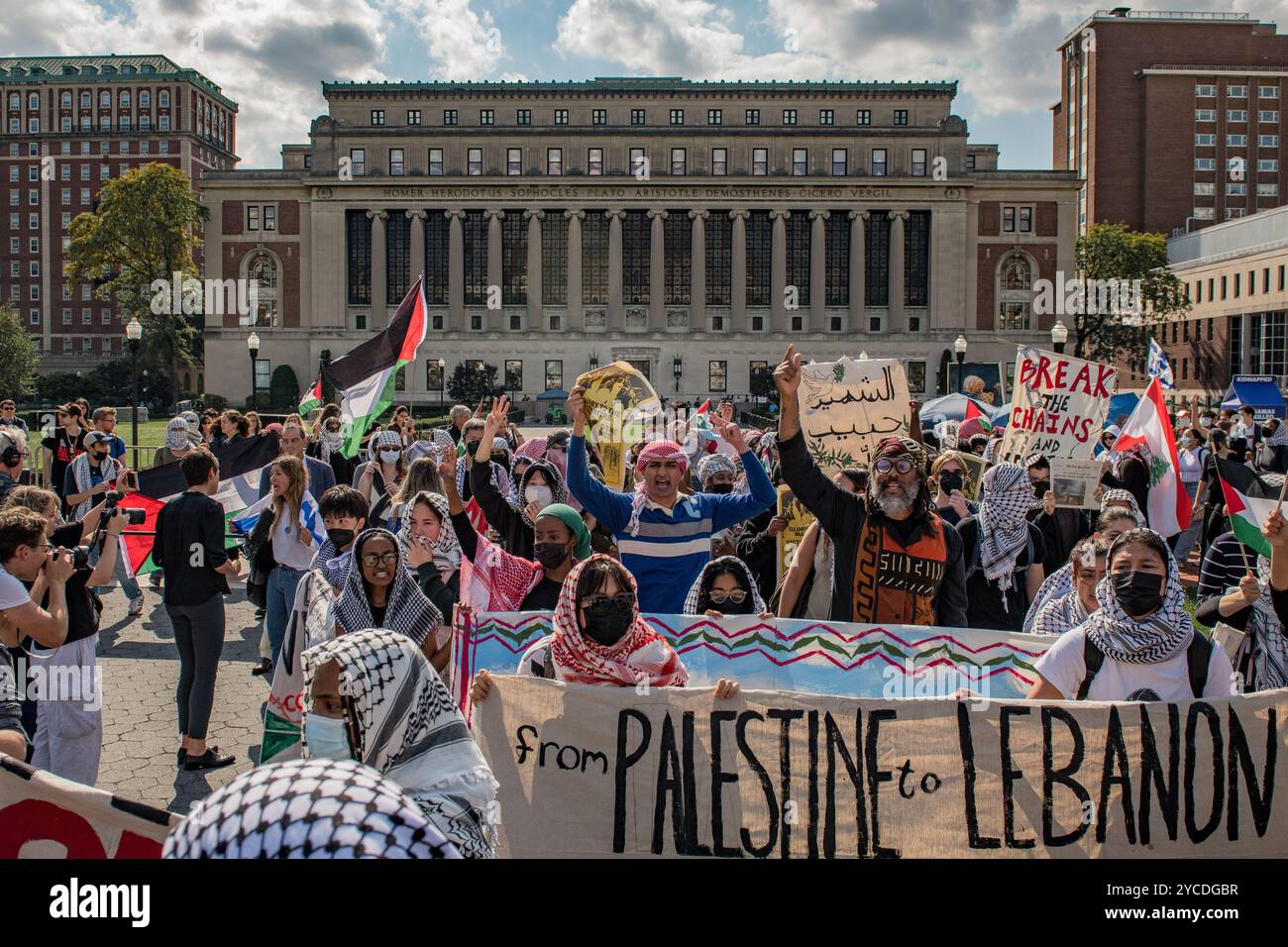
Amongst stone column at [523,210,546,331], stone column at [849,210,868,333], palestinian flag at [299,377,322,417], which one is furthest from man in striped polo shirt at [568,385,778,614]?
stone column at [523,210,546,331]

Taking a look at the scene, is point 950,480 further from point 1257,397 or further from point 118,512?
point 1257,397

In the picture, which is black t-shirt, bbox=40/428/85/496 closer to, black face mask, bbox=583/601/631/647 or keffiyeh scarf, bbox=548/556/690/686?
keffiyeh scarf, bbox=548/556/690/686

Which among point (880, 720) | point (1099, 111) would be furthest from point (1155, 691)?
point (1099, 111)

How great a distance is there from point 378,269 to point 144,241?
15.8m

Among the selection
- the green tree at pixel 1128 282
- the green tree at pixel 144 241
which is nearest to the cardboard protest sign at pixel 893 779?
the green tree at pixel 1128 282

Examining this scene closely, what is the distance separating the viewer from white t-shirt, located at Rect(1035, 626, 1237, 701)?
13.7 ft

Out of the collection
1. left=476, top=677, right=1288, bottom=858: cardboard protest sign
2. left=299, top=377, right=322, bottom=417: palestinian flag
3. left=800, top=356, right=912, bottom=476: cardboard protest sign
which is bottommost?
left=476, top=677, right=1288, bottom=858: cardboard protest sign

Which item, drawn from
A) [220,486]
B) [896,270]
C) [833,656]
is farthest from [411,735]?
[896,270]

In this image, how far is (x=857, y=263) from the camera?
7850 cm

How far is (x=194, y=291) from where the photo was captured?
257ft

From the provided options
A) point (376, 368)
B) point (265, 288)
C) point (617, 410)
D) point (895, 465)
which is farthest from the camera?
point (265, 288)

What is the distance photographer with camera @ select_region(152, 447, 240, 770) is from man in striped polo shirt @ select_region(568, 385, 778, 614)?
2.53 metres
